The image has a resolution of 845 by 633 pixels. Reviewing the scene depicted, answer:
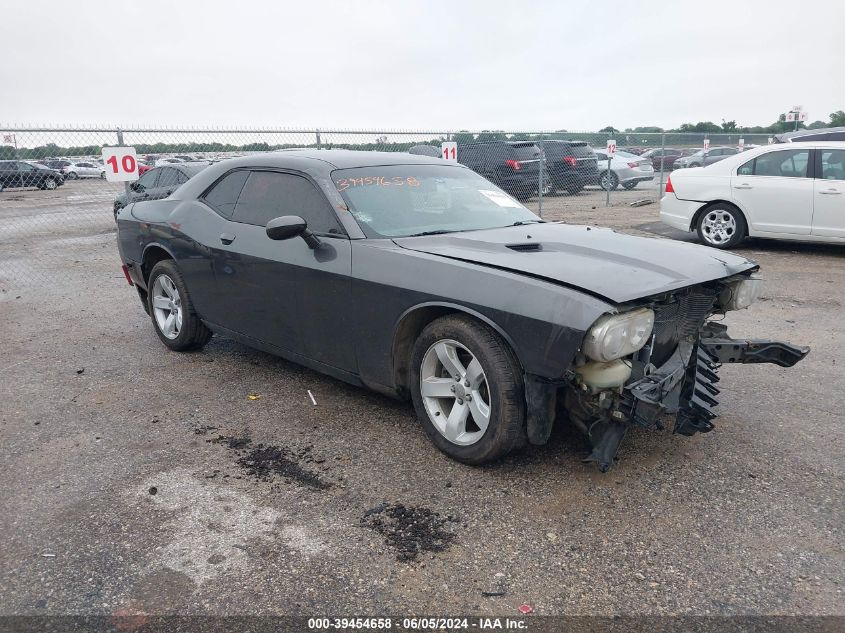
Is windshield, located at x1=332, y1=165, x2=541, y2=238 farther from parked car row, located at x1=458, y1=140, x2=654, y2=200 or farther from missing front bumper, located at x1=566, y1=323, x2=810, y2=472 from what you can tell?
parked car row, located at x1=458, y1=140, x2=654, y2=200

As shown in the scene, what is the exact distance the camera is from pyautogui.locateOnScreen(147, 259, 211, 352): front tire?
5.28 meters

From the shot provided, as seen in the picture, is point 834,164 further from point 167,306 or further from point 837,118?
point 837,118

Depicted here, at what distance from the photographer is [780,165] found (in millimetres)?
9289

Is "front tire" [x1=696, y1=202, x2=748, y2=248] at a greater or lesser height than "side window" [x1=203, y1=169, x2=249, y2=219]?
lesser

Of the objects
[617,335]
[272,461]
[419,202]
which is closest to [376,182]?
A: [419,202]

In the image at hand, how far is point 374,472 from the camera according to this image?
3.53 m

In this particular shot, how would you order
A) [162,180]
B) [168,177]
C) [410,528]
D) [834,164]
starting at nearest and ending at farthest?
1. [410,528]
2. [834,164]
3. [168,177]
4. [162,180]

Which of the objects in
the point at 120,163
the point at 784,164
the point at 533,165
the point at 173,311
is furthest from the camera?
the point at 533,165

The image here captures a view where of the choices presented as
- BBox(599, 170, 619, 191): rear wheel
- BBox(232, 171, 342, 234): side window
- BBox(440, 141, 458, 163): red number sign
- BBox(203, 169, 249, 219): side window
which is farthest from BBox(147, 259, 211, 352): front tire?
BBox(599, 170, 619, 191): rear wheel

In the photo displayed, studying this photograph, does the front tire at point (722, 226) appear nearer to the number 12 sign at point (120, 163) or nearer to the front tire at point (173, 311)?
the front tire at point (173, 311)

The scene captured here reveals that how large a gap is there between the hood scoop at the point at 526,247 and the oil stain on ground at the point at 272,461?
5.07 ft

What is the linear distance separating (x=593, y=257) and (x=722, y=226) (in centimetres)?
722

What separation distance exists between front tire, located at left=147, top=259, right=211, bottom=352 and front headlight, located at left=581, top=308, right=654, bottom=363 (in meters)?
3.34

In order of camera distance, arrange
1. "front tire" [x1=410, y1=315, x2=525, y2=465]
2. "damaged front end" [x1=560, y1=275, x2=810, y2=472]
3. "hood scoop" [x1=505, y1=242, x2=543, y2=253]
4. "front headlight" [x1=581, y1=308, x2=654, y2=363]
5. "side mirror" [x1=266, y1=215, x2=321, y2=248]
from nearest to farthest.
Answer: "front headlight" [x1=581, y1=308, x2=654, y2=363] → "damaged front end" [x1=560, y1=275, x2=810, y2=472] → "front tire" [x1=410, y1=315, x2=525, y2=465] → "hood scoop" [x1=505, y1=242, x2=543, y2=253] → "side mirror" [x1=266, y1=215, x2=321, y2=248]
